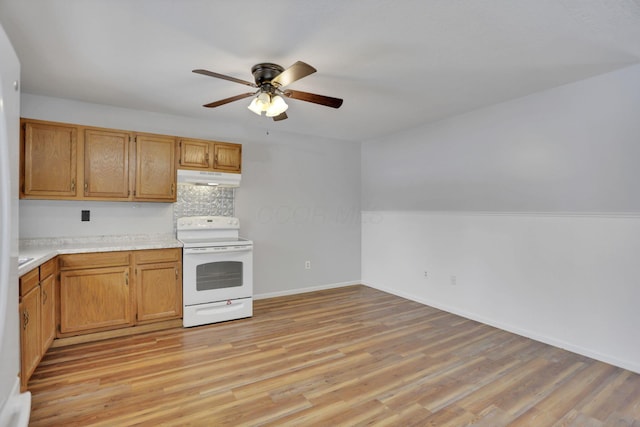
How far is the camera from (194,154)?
3959mm

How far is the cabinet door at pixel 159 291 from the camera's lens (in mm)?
3432

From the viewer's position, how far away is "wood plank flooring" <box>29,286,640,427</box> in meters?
2.13

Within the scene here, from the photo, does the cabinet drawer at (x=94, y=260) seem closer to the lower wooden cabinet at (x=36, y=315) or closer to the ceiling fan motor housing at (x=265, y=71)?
the lower wooden cabinet at (x=36, y=315)

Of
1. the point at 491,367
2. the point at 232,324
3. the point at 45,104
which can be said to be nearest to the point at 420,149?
the point at 491,367

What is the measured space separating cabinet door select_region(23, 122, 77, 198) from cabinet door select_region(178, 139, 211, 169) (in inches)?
40.2

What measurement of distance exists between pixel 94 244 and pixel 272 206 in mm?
2221

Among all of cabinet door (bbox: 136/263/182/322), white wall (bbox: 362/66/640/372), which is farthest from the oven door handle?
white wall (bbox: 362/66/640/372)

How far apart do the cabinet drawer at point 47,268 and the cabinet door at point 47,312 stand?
3 cm

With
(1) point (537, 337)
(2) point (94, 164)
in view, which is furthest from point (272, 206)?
(1) point (537, 337)

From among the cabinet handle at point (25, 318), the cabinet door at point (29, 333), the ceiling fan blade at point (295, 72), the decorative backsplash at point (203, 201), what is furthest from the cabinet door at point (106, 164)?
the ceiling fan blade at point (295, 72)

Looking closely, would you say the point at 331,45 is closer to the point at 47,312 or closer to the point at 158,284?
the point at 158,284

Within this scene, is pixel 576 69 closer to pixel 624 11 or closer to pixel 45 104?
pixel 624 11

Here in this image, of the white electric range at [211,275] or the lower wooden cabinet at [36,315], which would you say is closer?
the lower wooden cabinet at [36,315]

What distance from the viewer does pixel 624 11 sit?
199cm
